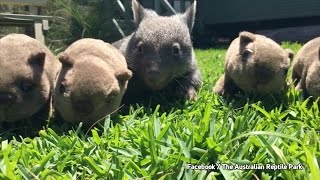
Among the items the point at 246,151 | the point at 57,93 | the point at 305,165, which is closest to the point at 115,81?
the point at 57,93

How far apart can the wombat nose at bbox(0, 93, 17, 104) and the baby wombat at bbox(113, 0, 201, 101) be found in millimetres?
925

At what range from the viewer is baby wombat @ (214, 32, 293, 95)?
3148mm

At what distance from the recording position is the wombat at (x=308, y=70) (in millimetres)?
3061

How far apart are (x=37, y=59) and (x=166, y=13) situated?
10382mm

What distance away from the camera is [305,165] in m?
1.80

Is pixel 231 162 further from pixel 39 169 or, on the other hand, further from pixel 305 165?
pixel 39 169

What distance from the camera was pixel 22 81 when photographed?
270cm

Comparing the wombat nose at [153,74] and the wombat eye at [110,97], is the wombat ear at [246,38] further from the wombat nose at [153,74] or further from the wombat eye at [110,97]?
the wombat eye at [110,97]

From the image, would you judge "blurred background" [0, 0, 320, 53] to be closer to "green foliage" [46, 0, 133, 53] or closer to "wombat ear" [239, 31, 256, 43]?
"green foliage" [46, 0, 133, 53]

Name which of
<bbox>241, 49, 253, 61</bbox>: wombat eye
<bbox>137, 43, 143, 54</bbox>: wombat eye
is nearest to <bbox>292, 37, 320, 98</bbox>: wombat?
<bbox>241, 49, 253, 61</bbox>: wombat eye

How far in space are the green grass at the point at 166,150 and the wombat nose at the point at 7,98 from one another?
0.22 m

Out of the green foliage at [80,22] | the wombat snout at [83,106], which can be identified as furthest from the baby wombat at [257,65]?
the green foliage at [80,22]

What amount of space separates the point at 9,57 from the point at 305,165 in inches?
71.3

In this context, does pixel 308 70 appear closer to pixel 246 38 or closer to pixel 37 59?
pixel 246 38
